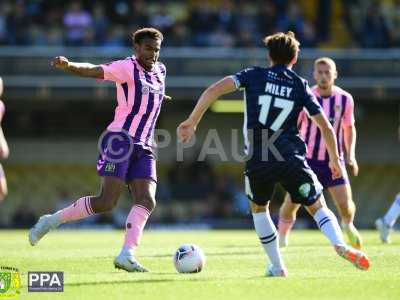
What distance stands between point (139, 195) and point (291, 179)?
186 cm

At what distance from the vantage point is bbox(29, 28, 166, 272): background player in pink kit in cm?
937

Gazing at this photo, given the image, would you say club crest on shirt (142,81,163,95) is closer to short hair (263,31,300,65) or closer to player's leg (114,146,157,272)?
player's leg (114,146,157,272)

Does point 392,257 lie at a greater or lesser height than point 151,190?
lesser

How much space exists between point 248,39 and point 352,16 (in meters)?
3.59

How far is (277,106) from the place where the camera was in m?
8.32

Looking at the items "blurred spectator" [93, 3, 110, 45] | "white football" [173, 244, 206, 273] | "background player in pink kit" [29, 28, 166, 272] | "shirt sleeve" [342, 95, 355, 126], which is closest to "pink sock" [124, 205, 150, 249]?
"background player in pink kit" [29, 28, 166, 272]

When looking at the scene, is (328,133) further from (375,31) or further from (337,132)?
(375,31)

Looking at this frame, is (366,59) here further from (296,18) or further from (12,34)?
(12,34)

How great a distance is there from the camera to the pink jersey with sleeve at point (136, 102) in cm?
958

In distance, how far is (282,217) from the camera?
41.0 feet

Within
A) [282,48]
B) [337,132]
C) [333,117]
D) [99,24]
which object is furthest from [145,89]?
[99,24]

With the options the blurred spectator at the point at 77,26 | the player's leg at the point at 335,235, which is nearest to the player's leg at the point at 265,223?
the player's leg at the point at 335,235

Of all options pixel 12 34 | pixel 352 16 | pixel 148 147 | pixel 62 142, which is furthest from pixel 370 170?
pixel 148 147

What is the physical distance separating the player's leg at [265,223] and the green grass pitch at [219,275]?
7.6 inches
